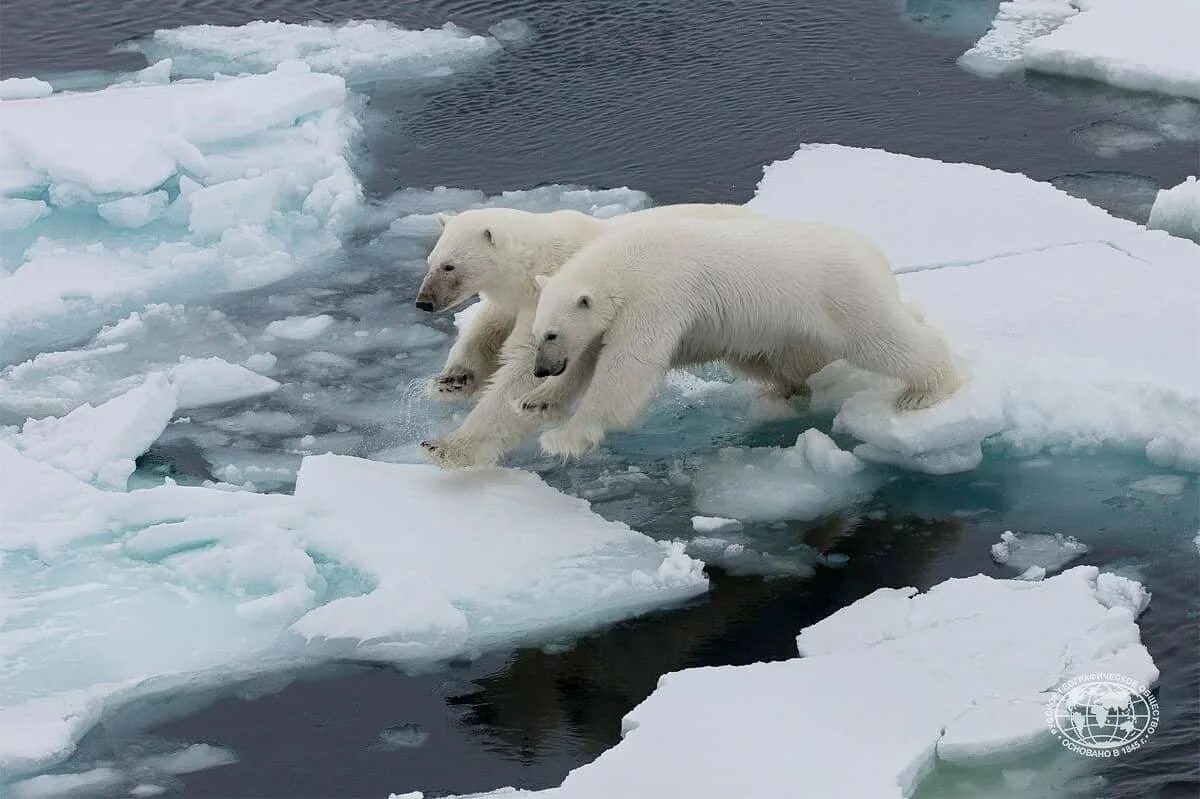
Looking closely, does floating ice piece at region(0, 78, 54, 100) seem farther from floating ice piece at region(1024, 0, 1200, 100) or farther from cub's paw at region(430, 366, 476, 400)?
floating ice piece at region(1024, 0, 1200, 100)

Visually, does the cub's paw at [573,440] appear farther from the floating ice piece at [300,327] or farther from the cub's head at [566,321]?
the floating ice piece at [300,327]

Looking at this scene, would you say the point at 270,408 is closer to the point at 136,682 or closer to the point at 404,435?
the point at 404,435

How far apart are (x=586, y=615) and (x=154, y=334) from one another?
142 inches

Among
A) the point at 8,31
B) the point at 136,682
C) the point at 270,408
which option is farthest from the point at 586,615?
the point at 8,31

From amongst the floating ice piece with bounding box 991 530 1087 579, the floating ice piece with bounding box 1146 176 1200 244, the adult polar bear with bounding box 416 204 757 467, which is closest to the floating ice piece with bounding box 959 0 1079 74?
the floating ice piece with bounding box 1146 176 1200 244

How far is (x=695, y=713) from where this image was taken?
506cm

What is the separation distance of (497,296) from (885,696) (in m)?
2.75

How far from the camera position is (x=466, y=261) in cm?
681

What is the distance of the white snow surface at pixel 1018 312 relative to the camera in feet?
21.6

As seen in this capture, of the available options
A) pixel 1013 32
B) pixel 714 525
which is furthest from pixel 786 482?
pixel 1013 32

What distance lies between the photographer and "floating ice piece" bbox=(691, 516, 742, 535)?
6.37 m

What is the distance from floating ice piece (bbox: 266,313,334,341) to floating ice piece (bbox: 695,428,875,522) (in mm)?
2564

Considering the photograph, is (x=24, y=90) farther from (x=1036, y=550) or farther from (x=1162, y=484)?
(x=1162, y=484)

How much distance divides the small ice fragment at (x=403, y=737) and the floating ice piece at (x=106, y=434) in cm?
203
